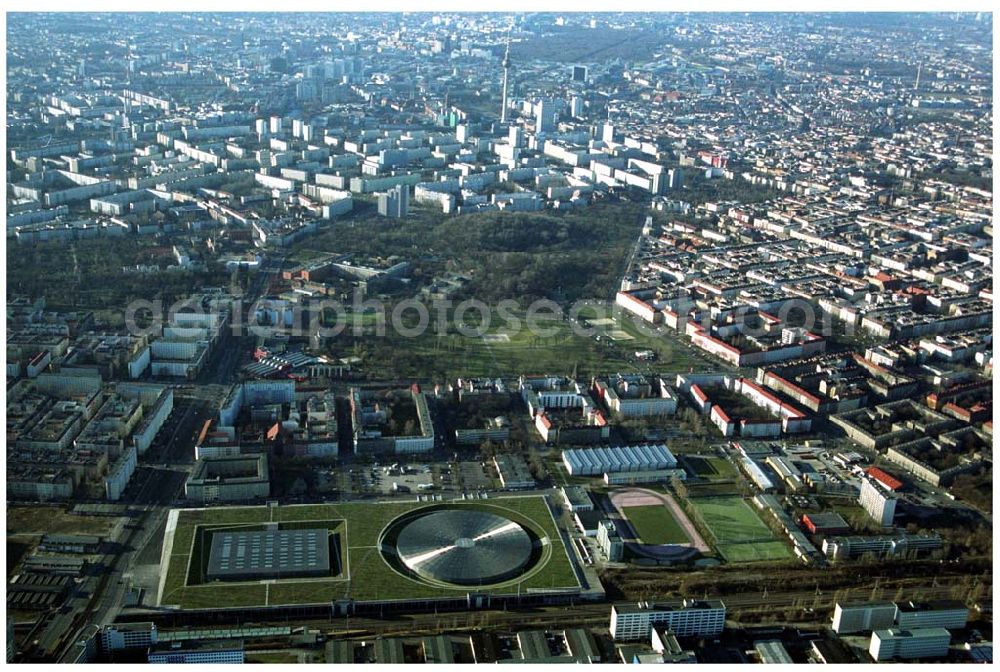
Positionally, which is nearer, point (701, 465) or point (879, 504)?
point (879, 504)

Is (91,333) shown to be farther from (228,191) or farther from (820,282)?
(820,282)

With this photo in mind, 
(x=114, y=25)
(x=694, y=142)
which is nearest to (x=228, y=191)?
(x=694, y=142)

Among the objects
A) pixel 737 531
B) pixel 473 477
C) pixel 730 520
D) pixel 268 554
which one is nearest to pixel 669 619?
pixel 737 531

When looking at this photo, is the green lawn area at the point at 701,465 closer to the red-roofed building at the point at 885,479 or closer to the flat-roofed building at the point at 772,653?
the red-roofed building at the point at 885,479

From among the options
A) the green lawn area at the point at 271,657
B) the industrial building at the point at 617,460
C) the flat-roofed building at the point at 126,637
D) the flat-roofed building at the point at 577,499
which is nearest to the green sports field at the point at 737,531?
the industrial building at the point at 617,460

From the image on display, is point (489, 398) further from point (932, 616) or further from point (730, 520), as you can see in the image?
point (932, 616)

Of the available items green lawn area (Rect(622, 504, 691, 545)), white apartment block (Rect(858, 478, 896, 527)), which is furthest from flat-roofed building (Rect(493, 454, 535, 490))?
white apartment block (Rect(858, 478, 896, 527))
